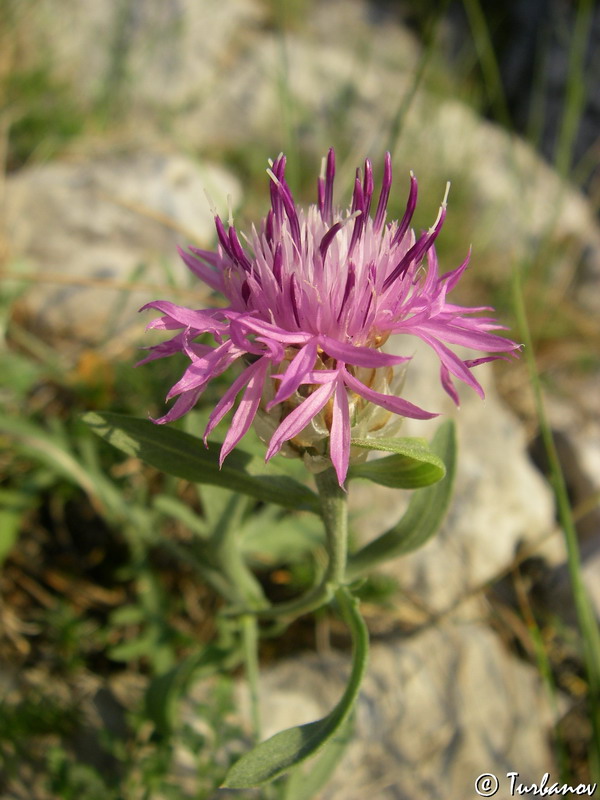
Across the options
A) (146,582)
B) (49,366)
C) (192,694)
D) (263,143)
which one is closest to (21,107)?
(263,143)

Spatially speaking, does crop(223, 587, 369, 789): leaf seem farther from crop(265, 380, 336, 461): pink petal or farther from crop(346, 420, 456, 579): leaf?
crop(265, 380, 336, 461): pink petal

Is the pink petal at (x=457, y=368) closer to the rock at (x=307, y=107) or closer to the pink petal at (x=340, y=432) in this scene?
the pink petal at (x=340, y=432)

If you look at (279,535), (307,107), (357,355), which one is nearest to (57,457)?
(279,535)

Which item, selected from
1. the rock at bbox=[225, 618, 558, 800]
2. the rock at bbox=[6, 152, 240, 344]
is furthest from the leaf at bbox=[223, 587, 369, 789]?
the rock at bbox=[6, 152, 240, 344]

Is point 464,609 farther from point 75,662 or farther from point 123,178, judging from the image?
point 123,178

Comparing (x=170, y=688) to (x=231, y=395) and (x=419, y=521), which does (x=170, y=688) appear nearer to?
(x=419, y=521)
